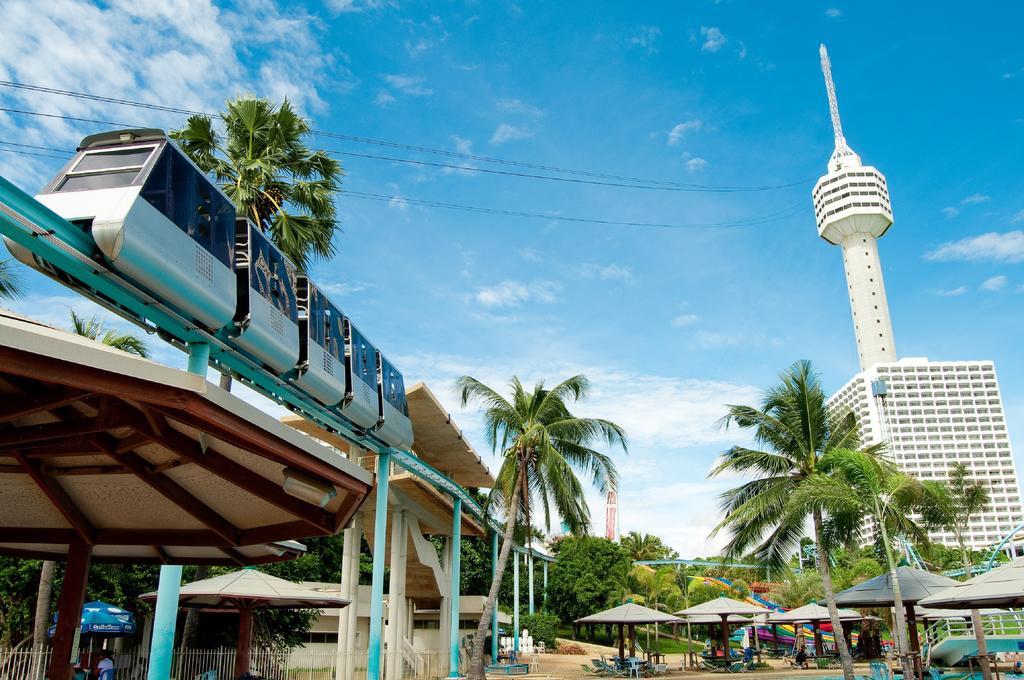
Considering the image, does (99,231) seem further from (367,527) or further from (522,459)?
(367,527)

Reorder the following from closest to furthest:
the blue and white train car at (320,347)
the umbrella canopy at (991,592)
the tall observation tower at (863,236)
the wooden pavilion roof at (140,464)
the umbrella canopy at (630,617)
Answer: the wooden pavilion roof at (140,464)
the umbrella canopy at (991,592)
the blue and white train car at (320,347)
the umbrella canopy at (630,617)
the tall observation tower at (863,236)

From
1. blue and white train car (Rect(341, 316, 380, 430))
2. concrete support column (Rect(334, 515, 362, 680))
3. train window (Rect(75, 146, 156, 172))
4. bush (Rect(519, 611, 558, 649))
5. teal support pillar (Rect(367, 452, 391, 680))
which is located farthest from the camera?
bush (Rect(519, 611, 558, 649))

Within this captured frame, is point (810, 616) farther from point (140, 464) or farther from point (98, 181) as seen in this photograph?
point (140, 464)

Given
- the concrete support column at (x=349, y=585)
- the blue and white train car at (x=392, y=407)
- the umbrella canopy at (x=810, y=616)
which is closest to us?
the blue and white train car at (x=392, y=407)

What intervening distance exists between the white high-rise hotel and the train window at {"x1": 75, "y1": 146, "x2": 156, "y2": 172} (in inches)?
5871

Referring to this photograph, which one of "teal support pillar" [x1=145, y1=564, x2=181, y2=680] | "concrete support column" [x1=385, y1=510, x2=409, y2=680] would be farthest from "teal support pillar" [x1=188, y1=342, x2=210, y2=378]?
"concrete support column" [x1=385, y1=510, x2=409, y2=680]

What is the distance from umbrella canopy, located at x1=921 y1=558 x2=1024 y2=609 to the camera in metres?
12.3

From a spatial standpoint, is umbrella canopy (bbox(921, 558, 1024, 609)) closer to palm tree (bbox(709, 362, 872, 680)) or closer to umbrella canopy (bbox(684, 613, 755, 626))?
palm tree (bbox(709, 362, 872, 680))

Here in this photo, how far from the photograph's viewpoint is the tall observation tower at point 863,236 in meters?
144

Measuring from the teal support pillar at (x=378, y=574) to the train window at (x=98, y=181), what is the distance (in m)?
10.1

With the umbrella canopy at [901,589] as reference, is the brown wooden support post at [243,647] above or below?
below

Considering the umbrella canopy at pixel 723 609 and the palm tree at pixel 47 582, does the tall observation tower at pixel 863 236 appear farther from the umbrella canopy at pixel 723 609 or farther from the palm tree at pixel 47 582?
the palm tree at pixel 47 582

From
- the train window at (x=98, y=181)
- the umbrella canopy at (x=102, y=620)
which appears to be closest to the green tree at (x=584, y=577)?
the umbrella canopy at (x=102, y=620)

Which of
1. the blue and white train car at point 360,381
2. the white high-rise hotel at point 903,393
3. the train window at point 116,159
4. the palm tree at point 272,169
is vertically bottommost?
the blue and white train car at point 360,381
